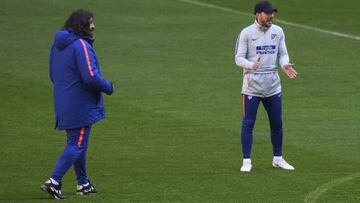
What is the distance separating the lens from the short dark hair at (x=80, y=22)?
11.7 m

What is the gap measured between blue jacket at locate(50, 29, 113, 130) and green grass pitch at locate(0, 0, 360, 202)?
861mm

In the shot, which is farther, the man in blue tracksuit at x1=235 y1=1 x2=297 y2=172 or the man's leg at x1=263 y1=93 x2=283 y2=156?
the man's leg at x1=263 y1=93 x2=283 y2=156

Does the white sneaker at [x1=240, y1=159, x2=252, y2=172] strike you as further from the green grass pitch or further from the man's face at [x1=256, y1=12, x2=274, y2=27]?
the man's face at [x1=256, y1=12, x2=274, y2=27]

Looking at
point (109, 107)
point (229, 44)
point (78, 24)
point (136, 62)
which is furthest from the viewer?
point (229, 44)

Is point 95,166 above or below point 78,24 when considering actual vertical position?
below

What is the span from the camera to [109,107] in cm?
1861

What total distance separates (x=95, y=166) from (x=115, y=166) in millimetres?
240

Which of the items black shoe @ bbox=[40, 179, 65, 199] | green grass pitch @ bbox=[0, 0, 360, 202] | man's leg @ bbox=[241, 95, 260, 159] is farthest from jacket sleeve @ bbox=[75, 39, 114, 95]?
man's leg @ bbox=[241, 95, 260, 159]

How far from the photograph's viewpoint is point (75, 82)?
1176cm

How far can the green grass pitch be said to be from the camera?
1279 cm

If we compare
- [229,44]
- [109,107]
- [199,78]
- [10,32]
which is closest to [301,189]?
[109,107]

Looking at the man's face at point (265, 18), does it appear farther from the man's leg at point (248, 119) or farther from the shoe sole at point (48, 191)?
the shoe sole at point (48, 191)

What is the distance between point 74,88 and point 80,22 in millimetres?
664

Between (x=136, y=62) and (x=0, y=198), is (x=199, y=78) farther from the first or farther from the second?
(x=0, y=198)
